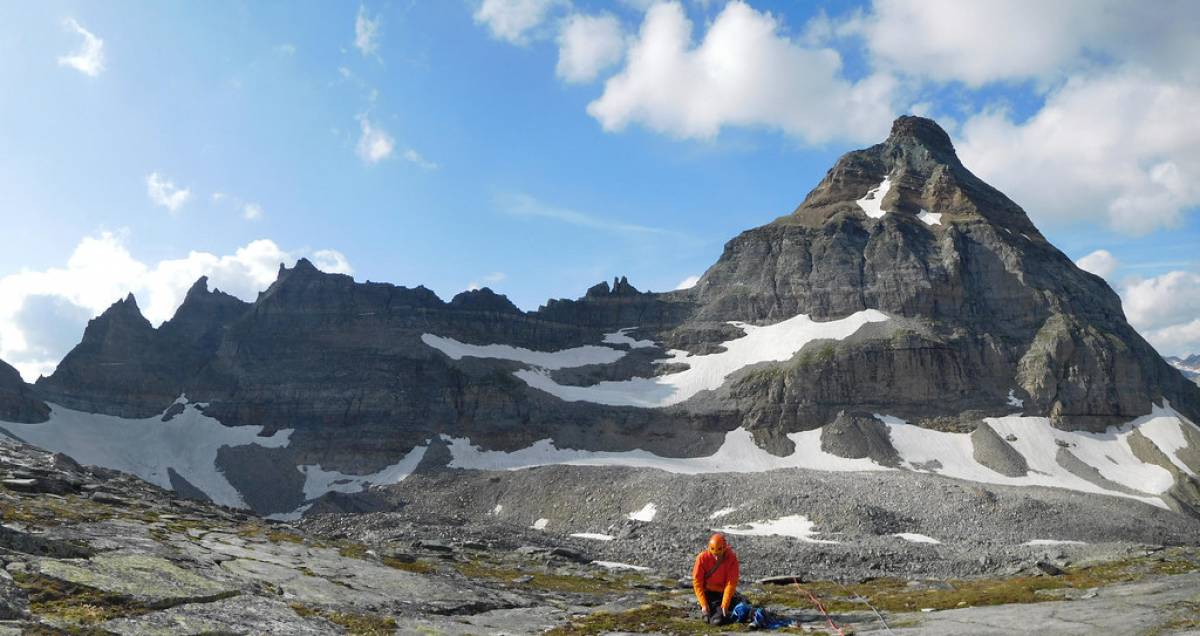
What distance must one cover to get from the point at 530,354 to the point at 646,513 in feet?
194

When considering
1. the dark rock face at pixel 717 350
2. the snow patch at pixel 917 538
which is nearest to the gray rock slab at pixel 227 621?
the snow patch at pixel 917 538

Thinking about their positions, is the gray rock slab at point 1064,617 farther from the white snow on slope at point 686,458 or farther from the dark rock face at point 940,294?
the dark rock face at point 940,294

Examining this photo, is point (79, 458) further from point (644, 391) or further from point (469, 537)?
point (644, 391)

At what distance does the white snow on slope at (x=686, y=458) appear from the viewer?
100706mm

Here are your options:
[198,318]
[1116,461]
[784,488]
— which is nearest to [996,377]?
[1116,461]

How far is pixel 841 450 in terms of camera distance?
103m

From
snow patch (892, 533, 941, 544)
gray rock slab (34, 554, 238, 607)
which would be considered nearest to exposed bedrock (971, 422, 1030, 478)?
snow patch (892, 533, 941, 544)

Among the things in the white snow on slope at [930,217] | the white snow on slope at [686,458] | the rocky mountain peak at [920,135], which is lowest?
the white snow on slope at [686,458]

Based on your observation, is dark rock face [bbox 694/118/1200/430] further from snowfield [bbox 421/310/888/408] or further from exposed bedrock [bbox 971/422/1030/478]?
exposed bedrock [bbox 971/422/1030/478]

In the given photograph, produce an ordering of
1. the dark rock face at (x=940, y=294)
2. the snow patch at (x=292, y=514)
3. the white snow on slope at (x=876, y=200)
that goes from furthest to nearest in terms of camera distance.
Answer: the white snow on slope at (x=876, y=200) < the dark rock face at (x=940, y=294) < the snow patch at (x=292, y=514)

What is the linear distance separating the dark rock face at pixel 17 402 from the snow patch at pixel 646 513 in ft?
284

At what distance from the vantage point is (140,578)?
2056 cm

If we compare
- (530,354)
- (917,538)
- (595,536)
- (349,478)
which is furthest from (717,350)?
(917,538)

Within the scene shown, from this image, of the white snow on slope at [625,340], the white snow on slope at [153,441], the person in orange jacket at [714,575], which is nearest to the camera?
the person in orange jacket at [714,575]
